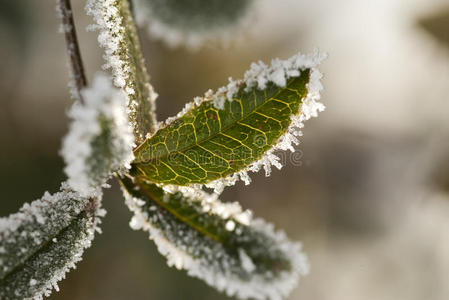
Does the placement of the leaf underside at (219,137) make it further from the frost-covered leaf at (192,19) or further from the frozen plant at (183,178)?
the frost-covered leaf at (192,19)

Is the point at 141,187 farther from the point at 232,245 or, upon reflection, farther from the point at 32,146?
the point at 32,146

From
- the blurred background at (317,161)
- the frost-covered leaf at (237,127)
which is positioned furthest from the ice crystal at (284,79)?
the blurred background at (317,161)

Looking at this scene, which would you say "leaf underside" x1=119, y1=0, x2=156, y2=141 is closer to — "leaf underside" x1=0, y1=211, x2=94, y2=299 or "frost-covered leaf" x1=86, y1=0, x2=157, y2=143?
"frost-covered leaf" x1=86, y1=0, x2=157, y2=143

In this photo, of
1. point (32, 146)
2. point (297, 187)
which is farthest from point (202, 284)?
point (32, 146)

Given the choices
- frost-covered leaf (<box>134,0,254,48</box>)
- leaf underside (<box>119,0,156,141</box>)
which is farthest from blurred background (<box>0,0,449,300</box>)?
leaf underside (<box>119,0,156,141</box>)

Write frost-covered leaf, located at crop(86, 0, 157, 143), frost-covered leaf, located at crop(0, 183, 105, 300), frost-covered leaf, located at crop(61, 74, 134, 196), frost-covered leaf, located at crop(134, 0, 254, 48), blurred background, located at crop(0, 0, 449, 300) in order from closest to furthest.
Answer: frost-covered leaf, located at crop(61, 74, 134, 196)
frost-covered leaf, located at crop(0, 183, 105, 300)
frost-covered leaf, located at crop(86, 0, 157, 143)
frost-covered leaf, located at crop(134, 0, 254, 48)
blurred background, located at crop(0, 0, 449, 300)

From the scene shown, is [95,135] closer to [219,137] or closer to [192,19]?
[219,137]
